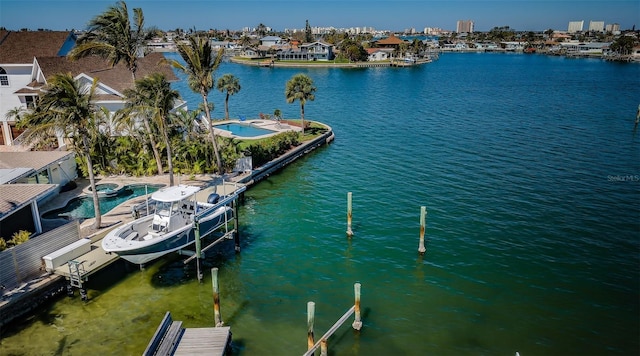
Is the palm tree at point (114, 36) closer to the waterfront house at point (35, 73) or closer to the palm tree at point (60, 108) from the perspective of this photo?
the waterfront house at point (35, 73)

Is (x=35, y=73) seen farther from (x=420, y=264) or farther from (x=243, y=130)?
(x=420, y=264)

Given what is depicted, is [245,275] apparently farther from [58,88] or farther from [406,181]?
[406,181]

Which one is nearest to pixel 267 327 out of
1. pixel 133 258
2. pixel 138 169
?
pixel 133 258

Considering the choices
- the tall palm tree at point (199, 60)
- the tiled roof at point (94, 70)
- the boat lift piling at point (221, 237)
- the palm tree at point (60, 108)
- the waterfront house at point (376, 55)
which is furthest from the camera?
the waterfront house at point (376, 55)

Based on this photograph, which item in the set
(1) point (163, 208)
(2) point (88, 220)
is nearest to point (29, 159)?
(2) point (88, 220)

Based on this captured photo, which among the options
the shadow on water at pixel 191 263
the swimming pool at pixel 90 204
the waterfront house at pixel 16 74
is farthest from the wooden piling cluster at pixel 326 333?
the waterfront house at pixel 16 74

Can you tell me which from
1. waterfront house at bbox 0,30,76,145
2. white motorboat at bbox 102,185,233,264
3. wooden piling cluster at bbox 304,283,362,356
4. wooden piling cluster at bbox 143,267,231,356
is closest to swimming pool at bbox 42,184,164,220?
white motorboat at bbox 102,185,233,264
